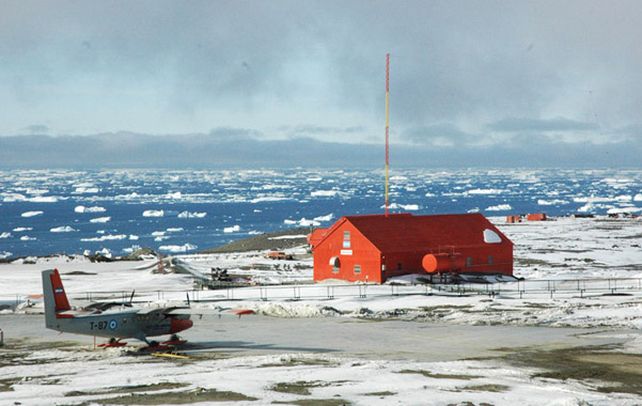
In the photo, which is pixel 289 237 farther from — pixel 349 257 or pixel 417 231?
pixel 349 257

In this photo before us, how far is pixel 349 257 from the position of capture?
57.7 m

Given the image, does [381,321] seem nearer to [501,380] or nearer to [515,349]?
[515,349]

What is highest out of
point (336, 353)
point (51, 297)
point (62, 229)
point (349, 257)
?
point (62, 229)

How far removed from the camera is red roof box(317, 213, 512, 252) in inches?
2245

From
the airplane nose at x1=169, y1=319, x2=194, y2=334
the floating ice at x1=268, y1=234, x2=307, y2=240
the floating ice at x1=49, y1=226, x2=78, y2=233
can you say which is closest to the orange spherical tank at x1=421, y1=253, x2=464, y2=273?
the airplane nose at x1=169, y1=319, x2=194, y2=334

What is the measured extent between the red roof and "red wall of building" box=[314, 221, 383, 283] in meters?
0.40

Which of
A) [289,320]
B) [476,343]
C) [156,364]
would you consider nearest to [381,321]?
[289,320]

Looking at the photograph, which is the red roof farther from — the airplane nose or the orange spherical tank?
the airplane nose

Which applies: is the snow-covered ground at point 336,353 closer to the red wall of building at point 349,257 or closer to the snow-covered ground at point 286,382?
the snow-covered ground at point 286,382

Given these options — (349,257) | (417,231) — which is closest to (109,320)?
(349,257)

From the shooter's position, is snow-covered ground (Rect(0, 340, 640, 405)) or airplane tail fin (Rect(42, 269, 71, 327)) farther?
airplane tail fin (Rect(42, 269, 71, 327))

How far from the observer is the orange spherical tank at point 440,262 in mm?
55594

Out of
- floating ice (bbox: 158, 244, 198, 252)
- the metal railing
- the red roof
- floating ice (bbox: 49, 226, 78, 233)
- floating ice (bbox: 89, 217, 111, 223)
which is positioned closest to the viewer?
the metal railing

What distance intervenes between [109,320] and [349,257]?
24437 mm
